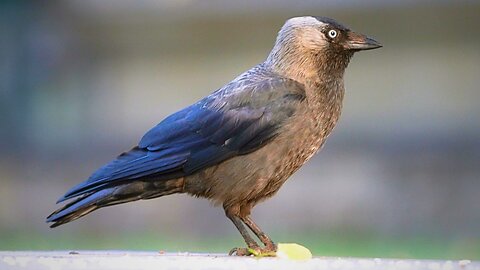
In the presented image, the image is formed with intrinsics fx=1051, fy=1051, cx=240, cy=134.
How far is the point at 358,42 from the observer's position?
4.55 metres

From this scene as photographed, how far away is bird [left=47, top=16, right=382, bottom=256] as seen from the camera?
4289 millimetres

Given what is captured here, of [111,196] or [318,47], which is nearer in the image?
[111,196]

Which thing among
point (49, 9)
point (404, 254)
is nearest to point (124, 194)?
point (404, 254)

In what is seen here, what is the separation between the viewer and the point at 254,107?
14.5 feet

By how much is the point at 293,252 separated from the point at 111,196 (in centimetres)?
84

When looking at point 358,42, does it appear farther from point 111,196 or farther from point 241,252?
point 111,196

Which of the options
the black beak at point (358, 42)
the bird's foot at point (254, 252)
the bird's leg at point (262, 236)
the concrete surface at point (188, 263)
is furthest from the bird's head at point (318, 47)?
the concrete surface at point (188, 263)

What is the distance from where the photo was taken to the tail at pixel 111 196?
13.8 feet

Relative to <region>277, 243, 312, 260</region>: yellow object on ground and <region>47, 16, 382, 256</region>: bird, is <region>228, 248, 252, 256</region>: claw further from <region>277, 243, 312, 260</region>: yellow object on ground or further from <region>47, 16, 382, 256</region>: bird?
<region>277, 243, 312, 260</region>: yellow object on ground

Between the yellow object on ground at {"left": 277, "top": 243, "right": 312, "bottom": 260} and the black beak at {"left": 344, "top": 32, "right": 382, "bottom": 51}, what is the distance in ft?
3.30

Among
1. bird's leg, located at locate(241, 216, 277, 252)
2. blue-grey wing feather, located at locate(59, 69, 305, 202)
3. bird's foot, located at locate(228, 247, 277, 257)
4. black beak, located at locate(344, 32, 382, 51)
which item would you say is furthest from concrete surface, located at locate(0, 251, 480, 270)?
black beak, located at locate(344, 32, 382, 51)

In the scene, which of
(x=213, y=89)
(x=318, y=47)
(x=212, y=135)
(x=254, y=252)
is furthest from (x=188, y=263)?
(x=213, y=89)

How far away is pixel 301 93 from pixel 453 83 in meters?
5.73

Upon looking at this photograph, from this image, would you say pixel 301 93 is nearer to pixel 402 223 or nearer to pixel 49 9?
pixel 402 223
